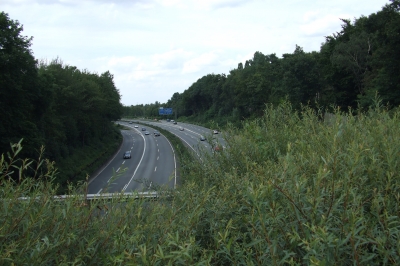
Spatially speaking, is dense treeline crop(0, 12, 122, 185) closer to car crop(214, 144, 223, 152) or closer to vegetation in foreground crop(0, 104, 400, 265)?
car crop(214, 144, 223, 152)

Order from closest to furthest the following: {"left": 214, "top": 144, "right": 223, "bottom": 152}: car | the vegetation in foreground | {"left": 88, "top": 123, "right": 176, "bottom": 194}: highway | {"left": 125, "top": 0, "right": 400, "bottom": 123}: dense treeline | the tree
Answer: the vegetation in foreground → {"left": 214, "top": 144, "right": 223, "bottom": 152}: car → the tree → {"left": 125, "top": 0, "right": 400, "bottom": 123}: dense treeline → {"left": 88, "top": 123, "right": 176, "bottom": 194}: highway

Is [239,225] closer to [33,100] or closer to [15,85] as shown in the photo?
[15,85]

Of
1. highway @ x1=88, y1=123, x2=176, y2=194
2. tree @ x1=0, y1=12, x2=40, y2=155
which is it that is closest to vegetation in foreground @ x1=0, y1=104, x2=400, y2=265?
highway @ x1=88, y1=123, x2=176, y2=194

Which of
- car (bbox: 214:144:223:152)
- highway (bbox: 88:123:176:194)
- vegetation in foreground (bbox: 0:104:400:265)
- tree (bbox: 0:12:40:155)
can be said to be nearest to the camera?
vegetation in foreground (bbox: 0:104:400:265)

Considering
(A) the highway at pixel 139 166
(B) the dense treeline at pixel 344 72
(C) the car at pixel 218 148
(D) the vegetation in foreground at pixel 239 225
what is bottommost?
(A) the highway at pixel 139 166

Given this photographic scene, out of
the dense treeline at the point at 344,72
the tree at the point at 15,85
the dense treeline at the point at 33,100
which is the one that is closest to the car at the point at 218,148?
the dense treeline at the point at 33,100

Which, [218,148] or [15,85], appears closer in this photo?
[218,148]

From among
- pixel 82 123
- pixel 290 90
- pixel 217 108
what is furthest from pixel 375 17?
pixel 217 108

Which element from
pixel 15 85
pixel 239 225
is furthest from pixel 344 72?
pixel 239 225

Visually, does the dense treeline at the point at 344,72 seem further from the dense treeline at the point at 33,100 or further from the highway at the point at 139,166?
the dense treeline at the point at 33,100

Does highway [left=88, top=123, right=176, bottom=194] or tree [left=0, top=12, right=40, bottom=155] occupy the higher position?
tree [left=0, top=12, right=40, bottom=155]

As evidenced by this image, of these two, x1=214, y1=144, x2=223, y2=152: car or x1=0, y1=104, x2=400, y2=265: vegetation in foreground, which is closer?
x1=0, y1=104, x2=400, y2=265: vegetation in foreground

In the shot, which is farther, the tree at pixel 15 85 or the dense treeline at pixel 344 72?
the dense treeline at pixel 344 72

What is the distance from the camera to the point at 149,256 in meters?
2.74
